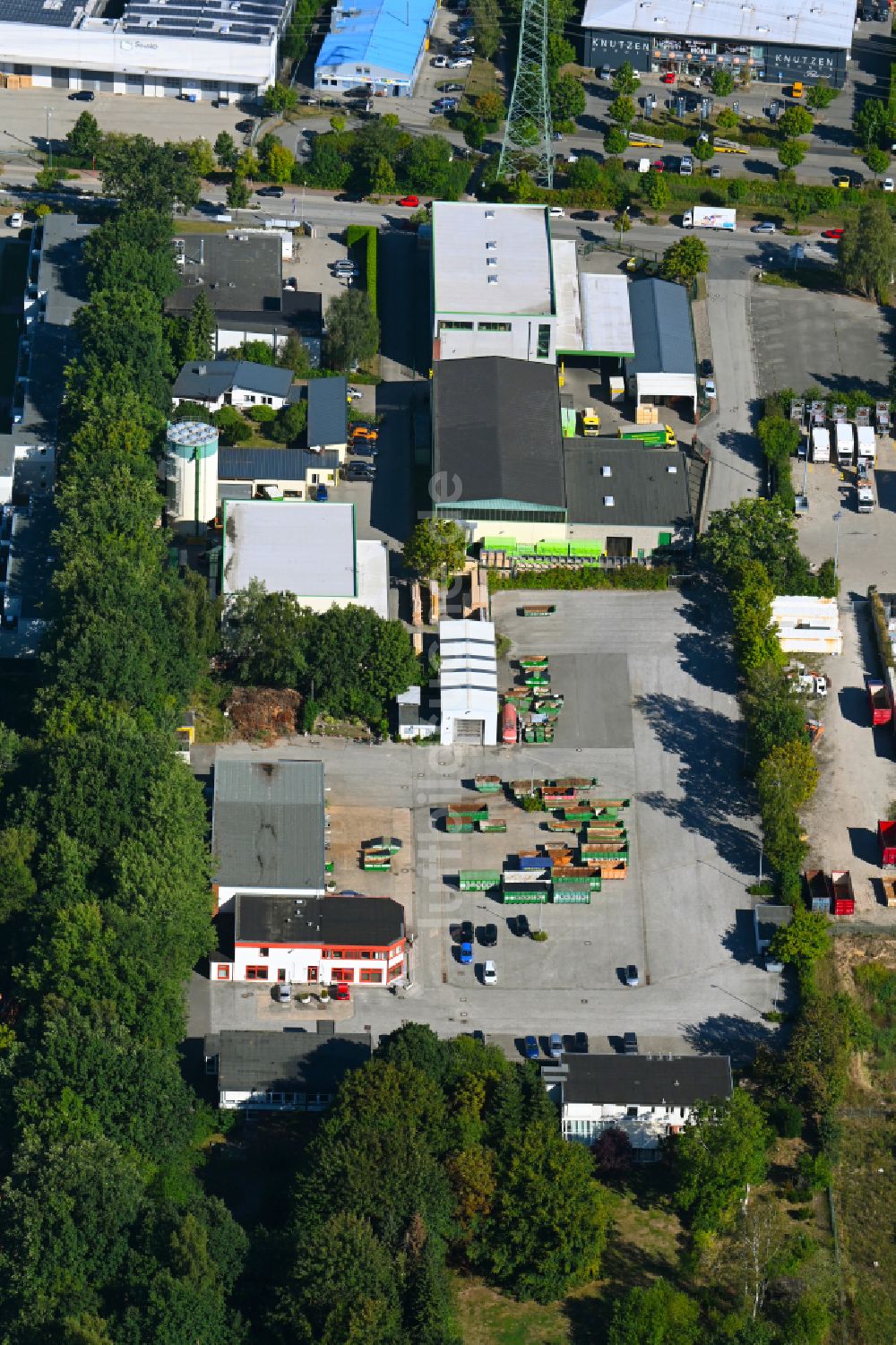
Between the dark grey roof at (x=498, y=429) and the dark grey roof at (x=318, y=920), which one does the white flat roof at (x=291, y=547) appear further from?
the dark grey roof at (x=318, y=920)

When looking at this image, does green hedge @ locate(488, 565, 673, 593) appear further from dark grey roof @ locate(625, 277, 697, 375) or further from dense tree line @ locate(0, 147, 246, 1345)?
dense tree line @ locate(0, 147, 246, 1345)

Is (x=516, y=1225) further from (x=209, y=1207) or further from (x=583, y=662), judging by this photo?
(x=583, y=662)

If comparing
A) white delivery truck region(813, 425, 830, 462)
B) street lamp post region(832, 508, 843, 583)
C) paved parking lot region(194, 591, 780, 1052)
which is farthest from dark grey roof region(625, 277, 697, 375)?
paved parking lot region(194, 591, 780, 1052)

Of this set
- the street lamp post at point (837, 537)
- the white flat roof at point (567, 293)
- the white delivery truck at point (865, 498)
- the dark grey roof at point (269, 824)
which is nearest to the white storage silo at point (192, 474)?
the dark grey roof at point (269, 824)

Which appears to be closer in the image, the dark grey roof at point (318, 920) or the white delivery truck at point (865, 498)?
the dark grey roof at point (318, 920)

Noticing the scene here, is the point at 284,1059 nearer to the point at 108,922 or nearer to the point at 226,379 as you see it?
the point at 108,922

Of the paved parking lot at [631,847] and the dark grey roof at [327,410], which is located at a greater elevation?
the dark grey roof at [327,410]

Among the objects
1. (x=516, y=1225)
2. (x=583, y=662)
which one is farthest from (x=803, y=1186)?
(x=583, y=662)
